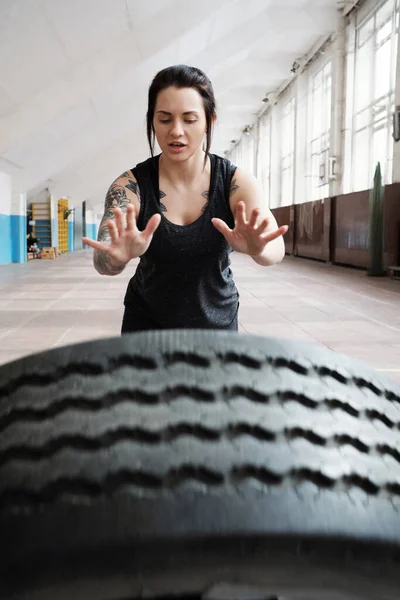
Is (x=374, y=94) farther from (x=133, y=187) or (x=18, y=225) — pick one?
(x=133, y=187)

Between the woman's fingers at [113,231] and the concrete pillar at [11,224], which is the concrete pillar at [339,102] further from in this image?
the woman's fingers at [113,231]

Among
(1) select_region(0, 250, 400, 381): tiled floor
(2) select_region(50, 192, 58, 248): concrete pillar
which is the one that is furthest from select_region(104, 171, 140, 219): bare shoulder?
(2) select_region(50, 192, 58, 248): concrete pillar

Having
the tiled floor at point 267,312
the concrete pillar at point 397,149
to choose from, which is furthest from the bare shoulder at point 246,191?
the concrete pillar at point 397,149

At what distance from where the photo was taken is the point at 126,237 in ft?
5.02

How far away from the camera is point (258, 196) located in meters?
1.92

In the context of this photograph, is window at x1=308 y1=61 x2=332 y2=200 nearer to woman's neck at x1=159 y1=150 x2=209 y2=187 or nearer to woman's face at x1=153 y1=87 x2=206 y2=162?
woman's neck at x1=159 y1=150 x2=209 y2=187

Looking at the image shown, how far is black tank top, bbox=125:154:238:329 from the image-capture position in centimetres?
194

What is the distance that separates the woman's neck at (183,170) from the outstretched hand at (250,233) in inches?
17.2

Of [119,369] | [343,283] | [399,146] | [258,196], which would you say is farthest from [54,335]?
[399,146]

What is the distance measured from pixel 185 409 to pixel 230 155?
3516 cm

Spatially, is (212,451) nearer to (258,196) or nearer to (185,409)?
(185,409)

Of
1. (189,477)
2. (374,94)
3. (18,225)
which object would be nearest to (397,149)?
(374,94)

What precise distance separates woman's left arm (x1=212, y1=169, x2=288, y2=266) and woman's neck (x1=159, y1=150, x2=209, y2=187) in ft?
0.38

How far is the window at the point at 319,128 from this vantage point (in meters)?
17.3
